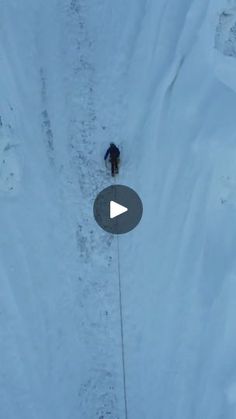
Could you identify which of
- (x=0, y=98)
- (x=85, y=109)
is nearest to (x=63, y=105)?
(x=85, y=109)

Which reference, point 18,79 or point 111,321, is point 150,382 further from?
point 18,79

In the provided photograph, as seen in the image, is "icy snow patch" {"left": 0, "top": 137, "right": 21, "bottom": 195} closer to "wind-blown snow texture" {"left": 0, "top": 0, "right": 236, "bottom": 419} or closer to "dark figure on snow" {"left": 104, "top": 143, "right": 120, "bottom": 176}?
"wind-blown snow texture" {"left": 0, "top": 0, "right": 236, "bottom": 419}

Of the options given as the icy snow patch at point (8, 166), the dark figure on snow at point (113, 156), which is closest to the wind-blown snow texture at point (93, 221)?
the icy snow patch at point (8, 166)

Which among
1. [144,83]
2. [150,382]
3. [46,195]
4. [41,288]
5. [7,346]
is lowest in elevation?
[150,382]

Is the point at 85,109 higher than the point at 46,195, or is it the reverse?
the point at 85,109
